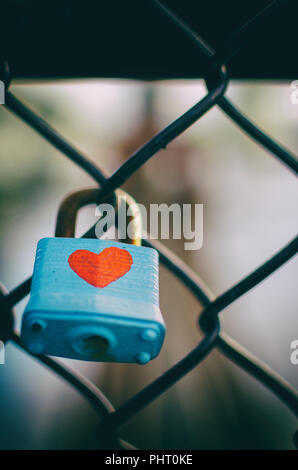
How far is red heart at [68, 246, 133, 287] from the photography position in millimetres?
312

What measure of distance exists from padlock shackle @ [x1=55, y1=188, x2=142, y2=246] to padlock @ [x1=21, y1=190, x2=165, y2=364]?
51 mm

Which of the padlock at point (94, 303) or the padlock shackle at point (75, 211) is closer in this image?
the padlock at point (94, 303)

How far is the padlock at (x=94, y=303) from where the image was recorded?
28 centimetres

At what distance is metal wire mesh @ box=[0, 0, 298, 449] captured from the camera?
366 mm

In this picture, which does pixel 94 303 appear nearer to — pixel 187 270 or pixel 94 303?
pixel 94 303

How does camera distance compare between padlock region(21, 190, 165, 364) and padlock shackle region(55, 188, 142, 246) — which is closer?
padlock region(21, 190, 165, 364)

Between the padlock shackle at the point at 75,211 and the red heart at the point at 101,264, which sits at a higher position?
the padlock shackle at the point at 75,211

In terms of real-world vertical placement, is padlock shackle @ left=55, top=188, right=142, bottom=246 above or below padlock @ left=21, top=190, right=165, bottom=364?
above

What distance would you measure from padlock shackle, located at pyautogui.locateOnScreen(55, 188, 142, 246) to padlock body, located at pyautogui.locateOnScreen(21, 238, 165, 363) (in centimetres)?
5

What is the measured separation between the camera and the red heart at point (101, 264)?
0.31 m

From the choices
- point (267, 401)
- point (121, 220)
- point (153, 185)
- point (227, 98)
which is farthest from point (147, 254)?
point (153, 185)

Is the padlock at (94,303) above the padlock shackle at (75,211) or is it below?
below
